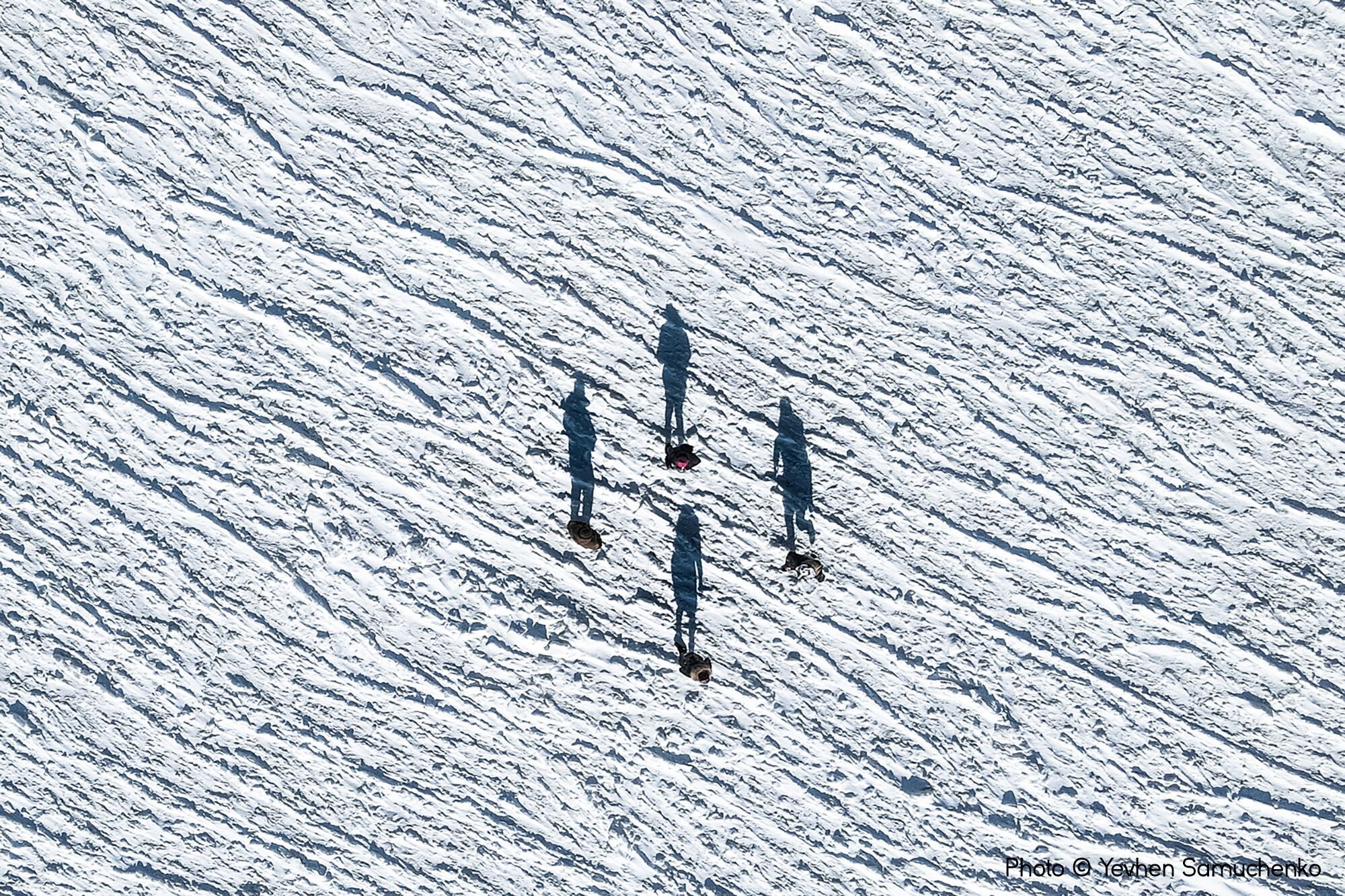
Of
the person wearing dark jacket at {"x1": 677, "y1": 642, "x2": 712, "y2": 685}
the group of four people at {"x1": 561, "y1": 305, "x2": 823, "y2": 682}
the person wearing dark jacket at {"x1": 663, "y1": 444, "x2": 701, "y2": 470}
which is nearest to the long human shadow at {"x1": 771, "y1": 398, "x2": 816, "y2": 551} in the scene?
the group of four people at {"x1": 561, "y1": 305, "x2": 823, "y2": 682}

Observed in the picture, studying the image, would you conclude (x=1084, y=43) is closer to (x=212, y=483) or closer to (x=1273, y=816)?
(x=1273, y=816)

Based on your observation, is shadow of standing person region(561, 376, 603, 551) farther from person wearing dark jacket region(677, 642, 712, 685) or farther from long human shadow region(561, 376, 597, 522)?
person wearing dark jacket region(677, 642, 712, 685)

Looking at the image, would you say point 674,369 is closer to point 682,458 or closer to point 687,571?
point 682,458

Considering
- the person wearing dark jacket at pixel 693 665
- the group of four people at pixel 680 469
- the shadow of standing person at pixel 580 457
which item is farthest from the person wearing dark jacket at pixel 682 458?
the person wearing dark jacket at pixel 693 665

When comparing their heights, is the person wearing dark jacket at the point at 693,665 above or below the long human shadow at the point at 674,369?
below

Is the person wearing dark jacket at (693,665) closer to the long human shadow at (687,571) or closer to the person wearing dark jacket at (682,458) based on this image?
the long human shadow at (687,571)

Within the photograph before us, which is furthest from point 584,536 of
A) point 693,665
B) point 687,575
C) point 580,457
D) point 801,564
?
point 801,564
